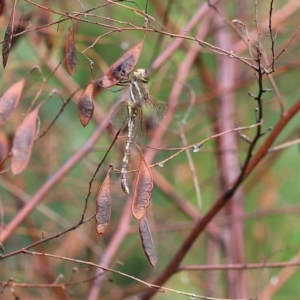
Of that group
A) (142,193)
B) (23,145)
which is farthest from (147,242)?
(23,145)

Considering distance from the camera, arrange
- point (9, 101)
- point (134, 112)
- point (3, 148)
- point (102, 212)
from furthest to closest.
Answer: point (3, 148) → point (9, 101) → point (134, 112) → point (102, 212)

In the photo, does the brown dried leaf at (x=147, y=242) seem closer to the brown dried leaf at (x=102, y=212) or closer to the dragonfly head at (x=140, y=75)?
the brown dried leaf at (x=102, y=212)

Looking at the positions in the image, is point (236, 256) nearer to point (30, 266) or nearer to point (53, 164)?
point (30, 266)

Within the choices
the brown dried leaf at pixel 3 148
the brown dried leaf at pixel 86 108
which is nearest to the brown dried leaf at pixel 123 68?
the brown dried leaf at pixel 86 108

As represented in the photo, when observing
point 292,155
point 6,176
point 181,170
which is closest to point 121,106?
point 6,176

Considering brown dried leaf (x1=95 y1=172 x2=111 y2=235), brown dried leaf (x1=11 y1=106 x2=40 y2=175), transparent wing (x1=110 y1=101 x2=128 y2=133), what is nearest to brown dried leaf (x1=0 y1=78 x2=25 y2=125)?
brown dried leaf (x1=11 y1=106 x2=40 y2=175)

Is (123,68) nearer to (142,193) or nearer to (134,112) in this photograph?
(134,112)
